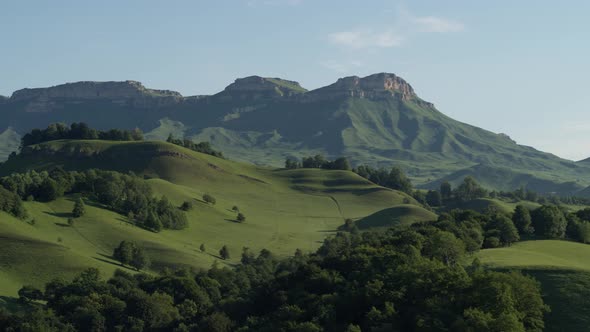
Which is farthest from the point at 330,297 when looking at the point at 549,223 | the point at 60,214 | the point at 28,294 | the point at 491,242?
the point at 60,214

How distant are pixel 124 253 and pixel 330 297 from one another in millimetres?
66613

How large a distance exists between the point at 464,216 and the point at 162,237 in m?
71.9

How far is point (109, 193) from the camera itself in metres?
184

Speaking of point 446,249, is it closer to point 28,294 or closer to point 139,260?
point 28,294

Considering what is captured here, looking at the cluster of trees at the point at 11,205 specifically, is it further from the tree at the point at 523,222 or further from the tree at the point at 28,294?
the tree at the point at 523,222

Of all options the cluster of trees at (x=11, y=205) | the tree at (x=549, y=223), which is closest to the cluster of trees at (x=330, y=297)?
the tree at (x=549, y=223)

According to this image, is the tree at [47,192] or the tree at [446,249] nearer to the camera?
A: the tree at [446,249]

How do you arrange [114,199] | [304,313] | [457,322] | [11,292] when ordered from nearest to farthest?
[457,322]
[304,313]
[11,292]
[114,199]

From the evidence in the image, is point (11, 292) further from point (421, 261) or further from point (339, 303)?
point (421, 261)

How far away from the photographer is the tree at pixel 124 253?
142 metres

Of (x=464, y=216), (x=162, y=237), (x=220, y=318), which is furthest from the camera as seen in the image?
(x=162, y=237)

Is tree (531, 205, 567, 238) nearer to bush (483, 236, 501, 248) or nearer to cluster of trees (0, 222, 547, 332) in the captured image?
bush (483, 236, 501, 248)

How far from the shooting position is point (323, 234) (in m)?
195

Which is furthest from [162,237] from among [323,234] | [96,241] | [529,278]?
[529,278]
